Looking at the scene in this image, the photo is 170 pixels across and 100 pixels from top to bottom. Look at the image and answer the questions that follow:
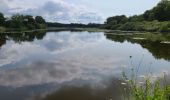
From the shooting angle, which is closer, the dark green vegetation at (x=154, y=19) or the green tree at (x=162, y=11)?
the dark green vegetation at (x=154, y=19)

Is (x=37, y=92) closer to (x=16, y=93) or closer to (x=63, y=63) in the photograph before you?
(x=16, y=93)

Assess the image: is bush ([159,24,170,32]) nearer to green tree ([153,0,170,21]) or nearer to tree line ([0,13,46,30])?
green tree ([153,0,170,21])

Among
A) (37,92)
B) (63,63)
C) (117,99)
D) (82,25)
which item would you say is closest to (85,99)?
(117,99)

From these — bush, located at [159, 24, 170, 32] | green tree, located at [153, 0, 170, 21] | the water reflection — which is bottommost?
the water reflection

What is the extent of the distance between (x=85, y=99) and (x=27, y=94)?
7.61 ft

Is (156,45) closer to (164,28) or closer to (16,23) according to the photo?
(164,28)

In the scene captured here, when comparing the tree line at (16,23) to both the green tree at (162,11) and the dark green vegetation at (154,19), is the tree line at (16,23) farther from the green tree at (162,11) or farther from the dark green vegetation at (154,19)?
the green tree at (162,11)

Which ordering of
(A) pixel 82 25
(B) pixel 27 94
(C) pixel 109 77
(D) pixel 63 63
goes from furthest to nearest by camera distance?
(A) pixel 82 25
(D) pixel 63 63
(C) pixel 109 77
(B) pixel 27 94

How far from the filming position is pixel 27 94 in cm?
1354

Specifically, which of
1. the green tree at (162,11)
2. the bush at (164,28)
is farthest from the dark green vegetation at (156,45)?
the green tree at (162,11)

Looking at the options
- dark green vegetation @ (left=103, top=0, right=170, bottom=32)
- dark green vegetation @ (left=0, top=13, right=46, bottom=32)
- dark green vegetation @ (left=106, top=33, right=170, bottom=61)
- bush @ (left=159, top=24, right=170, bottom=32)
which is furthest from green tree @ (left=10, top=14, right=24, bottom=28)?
dark green vegetation @ (left=106, top=33, right=170, bottom=61)

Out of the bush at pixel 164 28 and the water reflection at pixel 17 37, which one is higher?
the bush at pixel 164 28

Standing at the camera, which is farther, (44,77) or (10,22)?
(10,22)

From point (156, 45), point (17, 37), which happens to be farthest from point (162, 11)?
point (156, 45)
